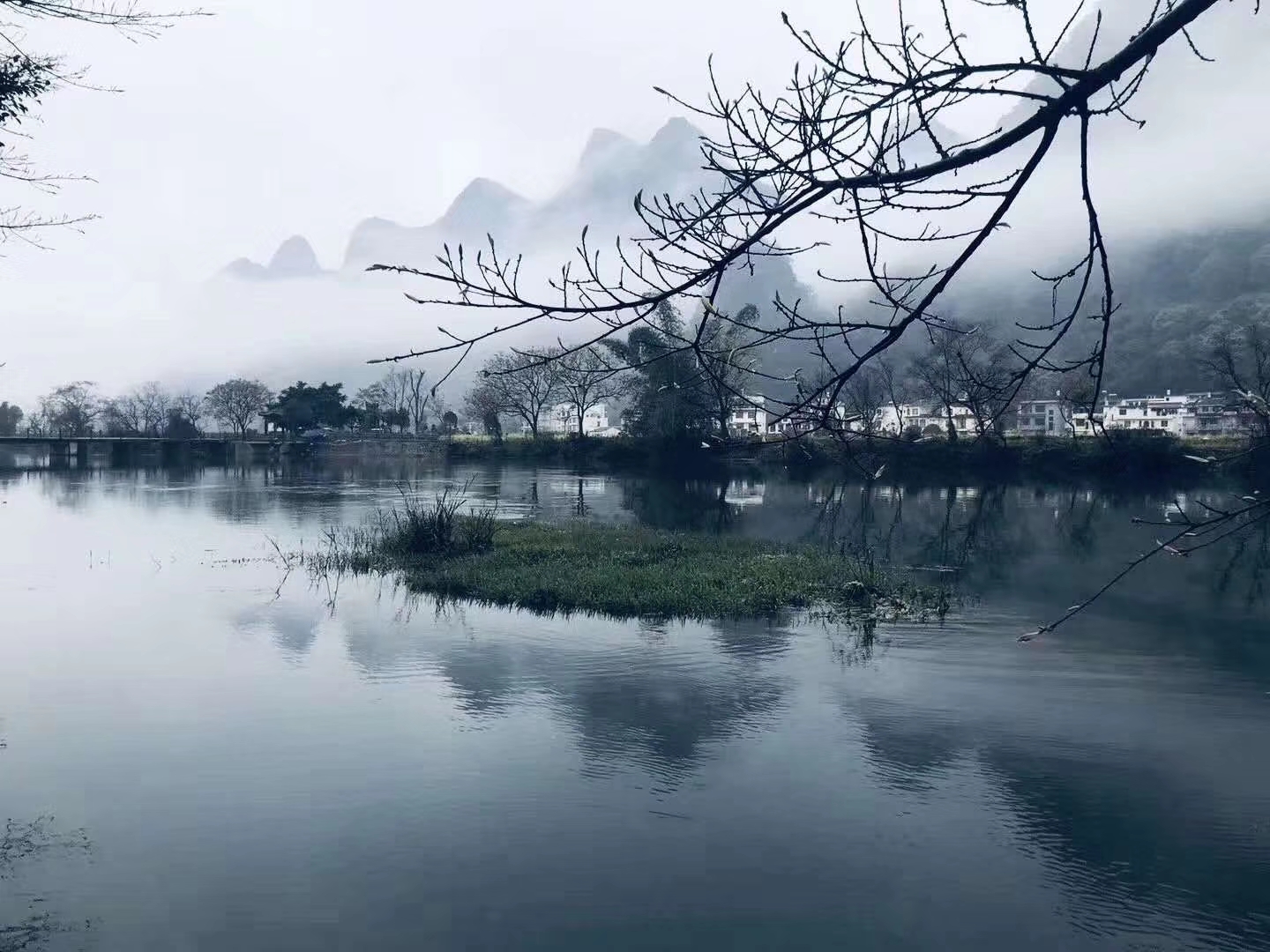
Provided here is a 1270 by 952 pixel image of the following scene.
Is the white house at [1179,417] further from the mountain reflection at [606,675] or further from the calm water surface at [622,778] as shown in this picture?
the mountain reflection at [606,675]

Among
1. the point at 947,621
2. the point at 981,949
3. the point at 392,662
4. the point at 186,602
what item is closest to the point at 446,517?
the point at 186,602

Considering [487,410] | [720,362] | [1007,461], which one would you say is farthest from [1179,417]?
[720,362]

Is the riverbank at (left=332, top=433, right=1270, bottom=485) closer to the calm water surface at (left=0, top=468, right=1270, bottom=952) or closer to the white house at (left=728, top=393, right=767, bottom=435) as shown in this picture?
the white house at (left=728, top=393, right=767, bottom=435)

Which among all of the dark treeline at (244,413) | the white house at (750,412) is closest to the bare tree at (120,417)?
the dark treeline at (244,413)

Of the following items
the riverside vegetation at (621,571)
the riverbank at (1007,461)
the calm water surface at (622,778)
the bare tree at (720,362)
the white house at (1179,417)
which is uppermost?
the white house at (1179,417)

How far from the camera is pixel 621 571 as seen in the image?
81.9 ft

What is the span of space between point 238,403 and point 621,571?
154m

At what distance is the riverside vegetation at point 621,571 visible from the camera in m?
22.5

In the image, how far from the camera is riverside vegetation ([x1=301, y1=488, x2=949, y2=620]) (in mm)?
22469

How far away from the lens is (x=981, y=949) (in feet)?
29.8

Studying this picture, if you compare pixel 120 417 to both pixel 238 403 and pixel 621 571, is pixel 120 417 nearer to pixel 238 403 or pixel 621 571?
pixel 238 403

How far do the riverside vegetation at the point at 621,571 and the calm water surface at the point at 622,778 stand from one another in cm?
111

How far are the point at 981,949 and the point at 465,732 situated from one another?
7.88m

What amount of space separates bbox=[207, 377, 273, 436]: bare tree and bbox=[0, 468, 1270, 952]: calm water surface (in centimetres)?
14689
